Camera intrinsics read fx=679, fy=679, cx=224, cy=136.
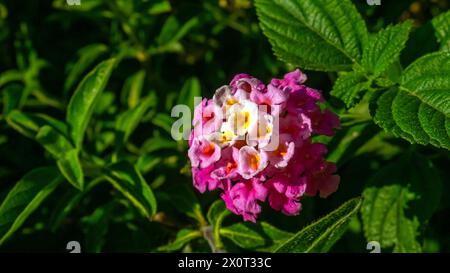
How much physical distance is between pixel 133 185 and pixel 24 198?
33 cm

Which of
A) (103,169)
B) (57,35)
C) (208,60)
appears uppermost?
(57,35)

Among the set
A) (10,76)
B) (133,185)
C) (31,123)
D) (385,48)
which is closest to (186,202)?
(133,185)

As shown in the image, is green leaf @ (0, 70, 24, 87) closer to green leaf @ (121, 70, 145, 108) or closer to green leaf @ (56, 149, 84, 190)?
green leaf @ (121, 70, 145, 108)

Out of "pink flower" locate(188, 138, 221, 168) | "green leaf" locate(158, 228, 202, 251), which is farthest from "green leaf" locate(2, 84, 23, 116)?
"pink flower" locate(188, 138, 221, 168)

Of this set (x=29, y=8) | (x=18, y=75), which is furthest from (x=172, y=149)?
(x=29, y=8)

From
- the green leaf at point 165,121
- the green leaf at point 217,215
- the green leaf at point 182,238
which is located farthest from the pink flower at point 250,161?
the green leaf at point 165,121

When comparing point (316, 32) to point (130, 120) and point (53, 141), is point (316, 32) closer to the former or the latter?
point (130, 120)

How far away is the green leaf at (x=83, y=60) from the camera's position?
2768 millimetres

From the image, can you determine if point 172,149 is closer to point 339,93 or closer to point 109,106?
point 109,106

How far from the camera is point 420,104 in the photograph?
1768 mm

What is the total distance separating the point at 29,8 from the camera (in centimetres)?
298

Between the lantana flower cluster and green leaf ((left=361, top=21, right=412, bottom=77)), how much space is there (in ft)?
0.76

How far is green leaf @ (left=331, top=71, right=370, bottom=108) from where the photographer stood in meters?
1.81

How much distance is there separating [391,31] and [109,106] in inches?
52.7
